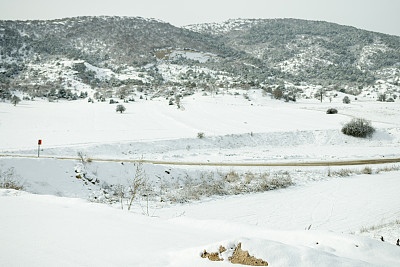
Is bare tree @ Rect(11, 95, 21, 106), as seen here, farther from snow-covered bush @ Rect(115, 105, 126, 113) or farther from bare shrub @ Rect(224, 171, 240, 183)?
bare shrub @ Rect(224, 171, 240, 183)

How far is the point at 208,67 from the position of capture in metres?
83.9

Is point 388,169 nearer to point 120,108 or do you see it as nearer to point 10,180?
point 10,180

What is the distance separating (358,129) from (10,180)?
33125mm

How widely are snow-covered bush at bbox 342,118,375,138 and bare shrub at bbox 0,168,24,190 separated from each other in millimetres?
31780

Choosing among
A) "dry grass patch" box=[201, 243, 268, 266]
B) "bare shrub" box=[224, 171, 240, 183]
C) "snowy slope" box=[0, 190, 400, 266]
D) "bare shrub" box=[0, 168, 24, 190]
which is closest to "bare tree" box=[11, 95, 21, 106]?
"bare shrub" box=[0, 168, 24, 190]

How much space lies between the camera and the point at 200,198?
1271cm

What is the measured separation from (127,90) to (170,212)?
50.2 metres

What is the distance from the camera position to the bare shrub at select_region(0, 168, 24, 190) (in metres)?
10.8

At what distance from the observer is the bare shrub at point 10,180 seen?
10844 mm

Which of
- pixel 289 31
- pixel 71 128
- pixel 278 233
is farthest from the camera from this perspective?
pixel 289 31

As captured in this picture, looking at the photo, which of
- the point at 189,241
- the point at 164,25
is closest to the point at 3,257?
the point at 189,241

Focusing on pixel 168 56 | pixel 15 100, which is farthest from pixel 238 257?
pixel 168 56

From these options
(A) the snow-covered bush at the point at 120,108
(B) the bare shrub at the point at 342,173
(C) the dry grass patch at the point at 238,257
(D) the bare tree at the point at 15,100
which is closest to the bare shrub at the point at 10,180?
(C) the dry grass patch at the point at 238,257

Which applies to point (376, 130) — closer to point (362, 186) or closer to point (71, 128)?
point (362, 186)
